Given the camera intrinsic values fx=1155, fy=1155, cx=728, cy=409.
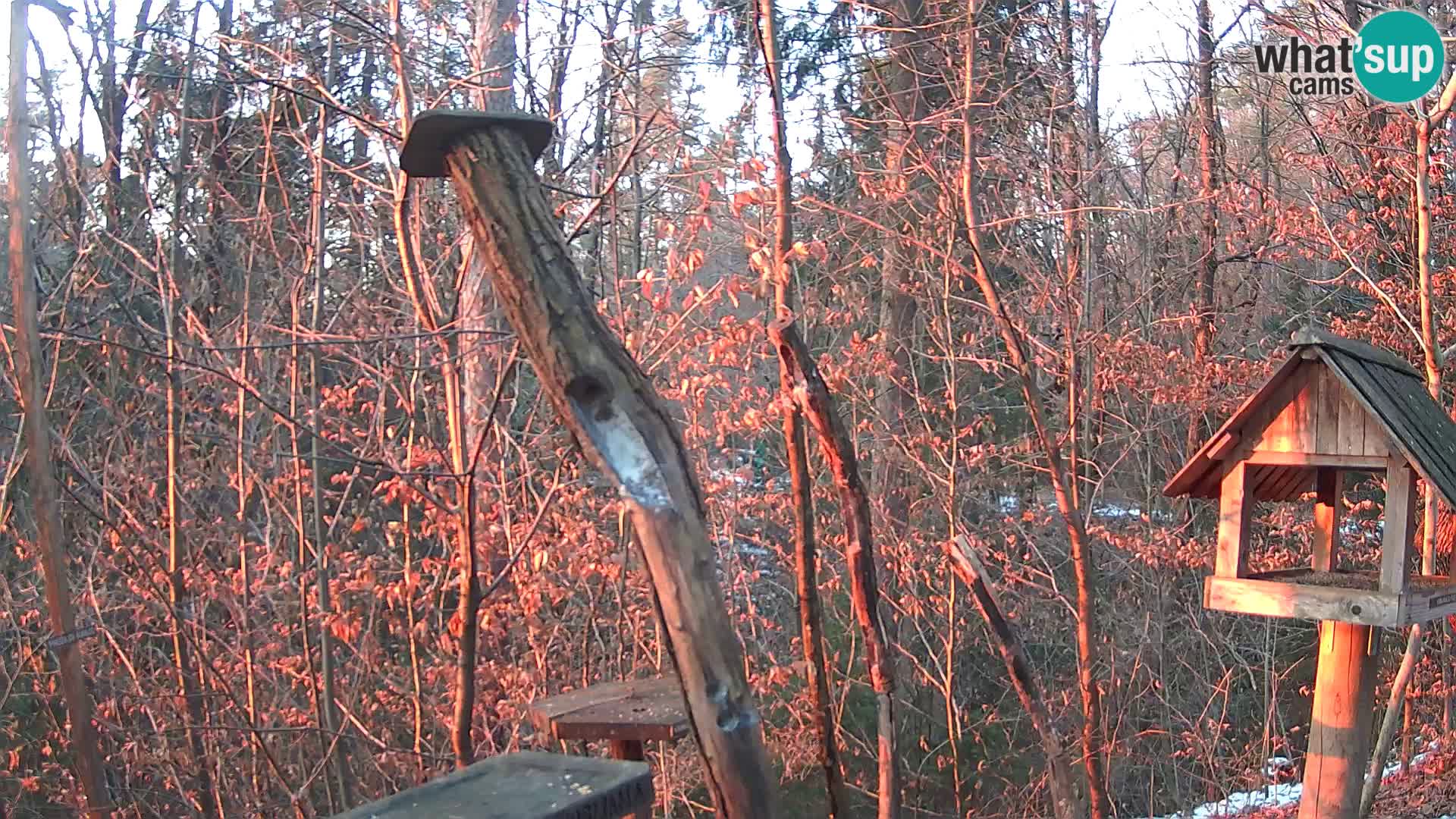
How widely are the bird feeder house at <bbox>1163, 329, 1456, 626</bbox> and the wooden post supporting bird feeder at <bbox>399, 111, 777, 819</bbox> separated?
7.08 feet

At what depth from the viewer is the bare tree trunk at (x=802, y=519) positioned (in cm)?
453

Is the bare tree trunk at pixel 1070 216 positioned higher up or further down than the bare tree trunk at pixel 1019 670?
higher up

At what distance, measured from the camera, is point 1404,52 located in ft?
24.2

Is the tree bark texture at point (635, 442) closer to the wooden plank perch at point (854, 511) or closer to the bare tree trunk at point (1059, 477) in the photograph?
the wooden plank perch at point (854, 511)

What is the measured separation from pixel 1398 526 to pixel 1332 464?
0.89 ft

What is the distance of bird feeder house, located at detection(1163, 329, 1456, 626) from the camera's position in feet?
12.0

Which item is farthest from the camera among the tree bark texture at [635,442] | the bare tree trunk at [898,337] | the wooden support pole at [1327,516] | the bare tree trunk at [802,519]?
the bare tree trunk at [898,337]

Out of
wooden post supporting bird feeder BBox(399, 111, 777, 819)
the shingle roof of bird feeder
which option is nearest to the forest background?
wooden post supporting bird feeder BBox(399, 111, 777, 819)

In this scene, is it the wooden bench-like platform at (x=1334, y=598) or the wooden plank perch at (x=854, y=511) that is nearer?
the wooden bench-like platform at (x=1334, y=598)

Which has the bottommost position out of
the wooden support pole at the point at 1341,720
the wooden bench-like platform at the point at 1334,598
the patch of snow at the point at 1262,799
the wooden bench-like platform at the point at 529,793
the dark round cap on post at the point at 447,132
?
the patch of snow at the point at 1262,799

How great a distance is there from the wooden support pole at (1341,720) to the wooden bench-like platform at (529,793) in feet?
9.22

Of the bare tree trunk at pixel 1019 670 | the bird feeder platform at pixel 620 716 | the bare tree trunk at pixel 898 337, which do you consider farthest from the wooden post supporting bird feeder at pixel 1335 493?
the bare tree trunk at pixel 898 337

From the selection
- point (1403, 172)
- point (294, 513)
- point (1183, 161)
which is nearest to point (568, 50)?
point (294, 513)

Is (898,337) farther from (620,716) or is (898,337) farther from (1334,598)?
(620,716)
